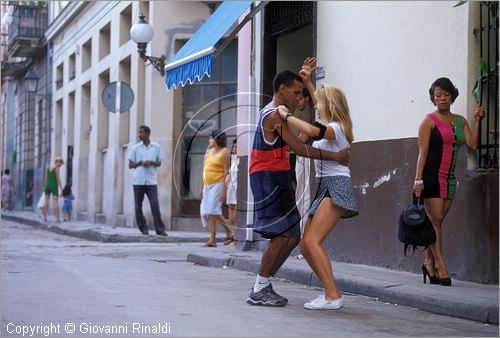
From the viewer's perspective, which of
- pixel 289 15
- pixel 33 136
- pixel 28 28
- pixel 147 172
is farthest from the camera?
pixel 33 136

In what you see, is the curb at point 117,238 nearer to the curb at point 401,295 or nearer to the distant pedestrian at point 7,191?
the curb at point 401,295

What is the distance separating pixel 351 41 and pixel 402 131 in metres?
1.60

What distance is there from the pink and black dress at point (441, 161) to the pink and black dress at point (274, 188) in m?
1.77

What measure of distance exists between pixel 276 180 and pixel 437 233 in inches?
76.8

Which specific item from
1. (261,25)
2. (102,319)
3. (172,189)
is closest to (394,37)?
(261,25)

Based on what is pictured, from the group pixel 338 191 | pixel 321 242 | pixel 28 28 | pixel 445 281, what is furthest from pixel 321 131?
pixel 28 28

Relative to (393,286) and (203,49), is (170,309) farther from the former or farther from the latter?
(203,49)

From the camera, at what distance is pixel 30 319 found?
6.25 meters

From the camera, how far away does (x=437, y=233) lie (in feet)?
27.2

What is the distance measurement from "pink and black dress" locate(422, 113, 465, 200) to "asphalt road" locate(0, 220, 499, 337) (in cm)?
120

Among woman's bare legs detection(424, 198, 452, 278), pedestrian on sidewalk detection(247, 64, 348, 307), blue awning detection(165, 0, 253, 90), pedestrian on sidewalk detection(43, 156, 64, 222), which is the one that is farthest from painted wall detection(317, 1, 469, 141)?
pedestrian on sidewalk detection(43, 156, 64, 222)

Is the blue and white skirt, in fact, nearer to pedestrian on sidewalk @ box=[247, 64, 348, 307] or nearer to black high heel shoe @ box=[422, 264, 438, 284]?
pedestrian on sidewalk @ box=[247, 64, 348, 307]

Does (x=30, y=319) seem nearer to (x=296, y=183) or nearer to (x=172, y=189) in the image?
(x=296, y=183)

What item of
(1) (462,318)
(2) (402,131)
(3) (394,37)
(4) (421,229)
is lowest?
A: (1) (462,318)
